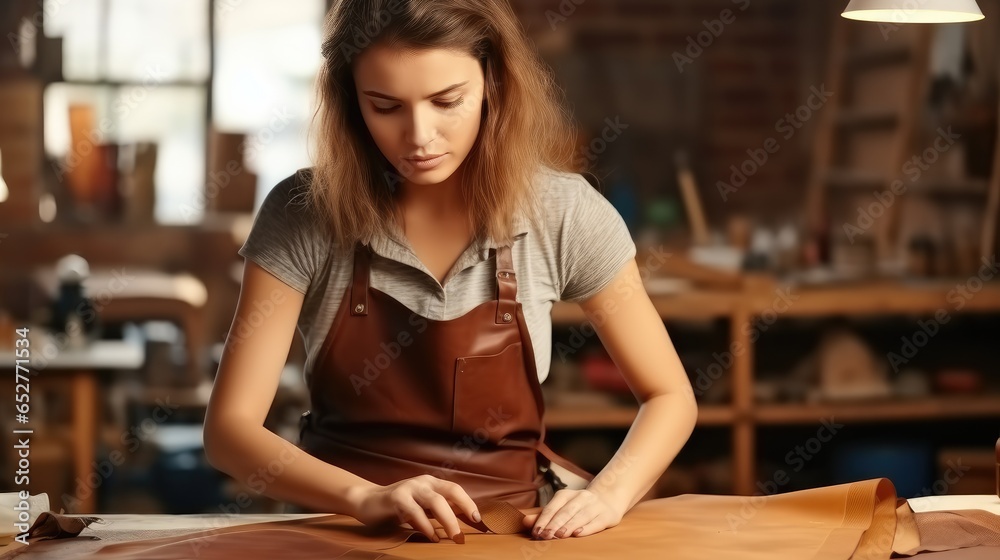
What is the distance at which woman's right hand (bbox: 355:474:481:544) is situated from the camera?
1319mm

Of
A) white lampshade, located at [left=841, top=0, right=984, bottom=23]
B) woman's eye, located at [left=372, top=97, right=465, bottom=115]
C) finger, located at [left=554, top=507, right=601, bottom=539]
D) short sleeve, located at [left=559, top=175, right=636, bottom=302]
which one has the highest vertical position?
white lampshade, located at [left=841, top=0, right=984, bottom=23]

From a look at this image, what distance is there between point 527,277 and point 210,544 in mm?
588

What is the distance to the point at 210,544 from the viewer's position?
1295 mm

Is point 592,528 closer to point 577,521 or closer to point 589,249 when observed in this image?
point 577,521

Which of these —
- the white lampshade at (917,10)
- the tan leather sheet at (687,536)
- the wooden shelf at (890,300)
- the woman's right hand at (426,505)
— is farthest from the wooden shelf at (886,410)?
the woman's right hand at (426,505)

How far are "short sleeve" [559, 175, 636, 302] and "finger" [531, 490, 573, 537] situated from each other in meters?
0.34

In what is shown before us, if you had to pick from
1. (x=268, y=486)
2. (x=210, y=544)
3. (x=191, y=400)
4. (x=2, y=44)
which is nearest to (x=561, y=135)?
→ (x=268, y=486)

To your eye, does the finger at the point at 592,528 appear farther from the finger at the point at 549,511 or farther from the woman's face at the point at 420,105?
the woman's face at the point at 420,105

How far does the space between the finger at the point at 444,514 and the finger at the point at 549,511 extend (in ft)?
0.29

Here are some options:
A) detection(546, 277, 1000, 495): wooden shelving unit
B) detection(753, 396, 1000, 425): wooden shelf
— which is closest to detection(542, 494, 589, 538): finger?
detection(546, 277, 1000, 495): wooden shelving unit

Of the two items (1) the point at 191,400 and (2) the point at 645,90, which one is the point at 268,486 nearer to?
(1) the point at 191,400

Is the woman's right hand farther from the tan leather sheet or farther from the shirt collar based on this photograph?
the shirt collar

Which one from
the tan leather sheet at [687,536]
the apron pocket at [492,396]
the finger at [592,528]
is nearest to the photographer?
the tan leather sheet at [687,536]

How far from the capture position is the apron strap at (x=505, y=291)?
1.64m
